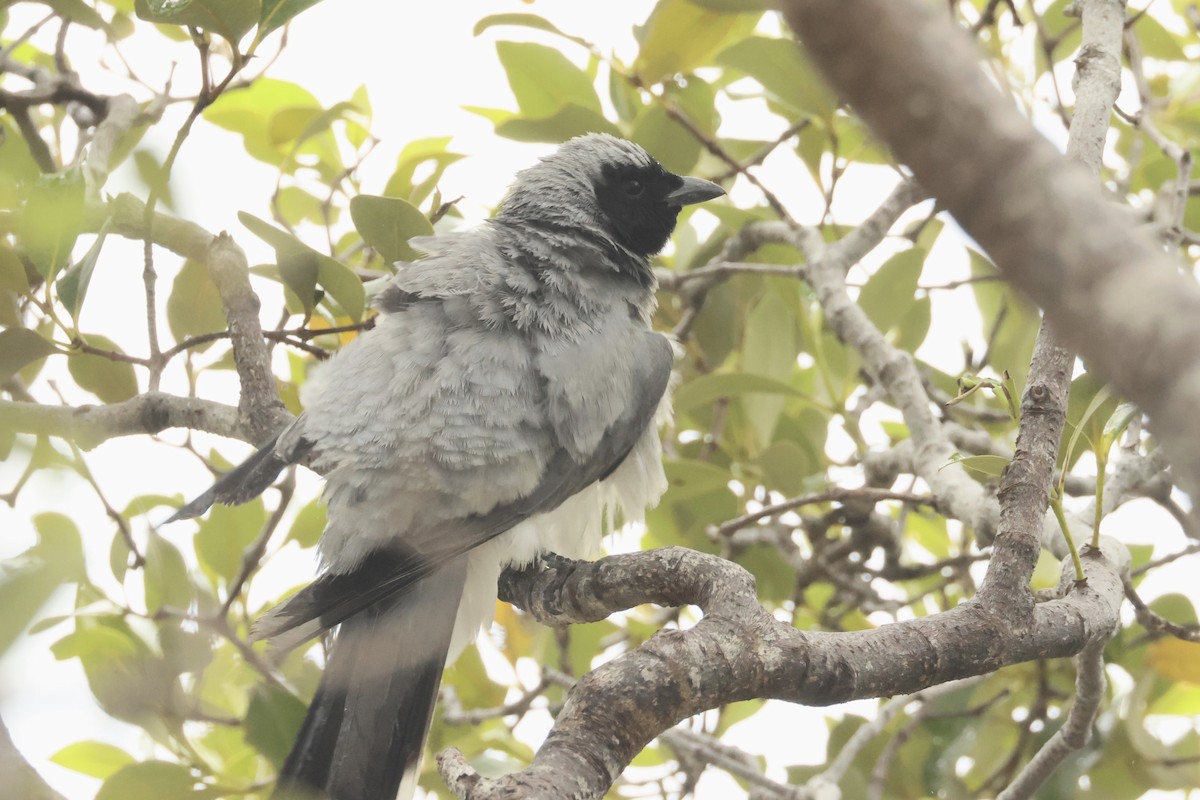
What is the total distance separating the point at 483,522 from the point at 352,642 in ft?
1.67

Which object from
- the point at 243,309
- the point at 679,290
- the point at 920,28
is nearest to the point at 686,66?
the point at 679,290

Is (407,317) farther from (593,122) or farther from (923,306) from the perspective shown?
(923,306)

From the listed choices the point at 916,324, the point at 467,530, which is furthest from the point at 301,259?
the point at 916,324

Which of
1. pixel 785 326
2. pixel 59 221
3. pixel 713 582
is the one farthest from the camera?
pixel 785 326

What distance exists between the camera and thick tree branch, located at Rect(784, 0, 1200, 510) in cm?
59

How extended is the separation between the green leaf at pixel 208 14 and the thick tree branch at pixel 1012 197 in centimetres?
213

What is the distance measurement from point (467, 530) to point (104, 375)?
1272mm

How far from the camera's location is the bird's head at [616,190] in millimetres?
A: 3996

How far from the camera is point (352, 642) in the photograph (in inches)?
116

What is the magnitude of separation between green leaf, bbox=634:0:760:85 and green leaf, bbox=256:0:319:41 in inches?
54.6

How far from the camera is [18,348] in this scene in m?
2.69

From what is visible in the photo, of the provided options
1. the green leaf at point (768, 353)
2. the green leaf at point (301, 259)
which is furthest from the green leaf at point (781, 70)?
the green leaf at point (301, 259)

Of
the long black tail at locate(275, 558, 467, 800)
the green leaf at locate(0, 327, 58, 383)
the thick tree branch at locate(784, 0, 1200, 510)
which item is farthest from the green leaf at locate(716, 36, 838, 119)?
the thick tree branch at locate(784, 0, 1200, 510)

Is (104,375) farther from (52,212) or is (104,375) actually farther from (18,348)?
(52,212)
